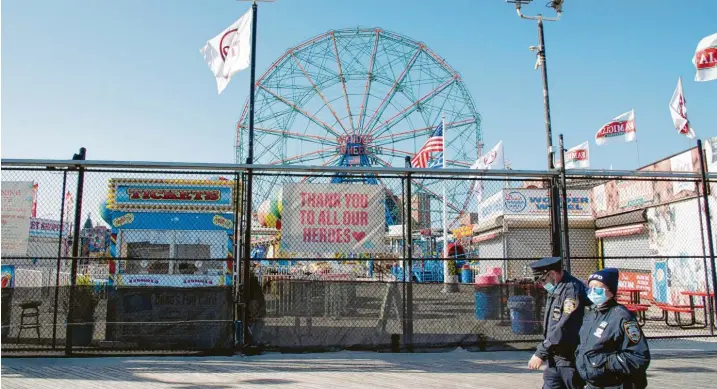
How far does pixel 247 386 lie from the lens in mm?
6410

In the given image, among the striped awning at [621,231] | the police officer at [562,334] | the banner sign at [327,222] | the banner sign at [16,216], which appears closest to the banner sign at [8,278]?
the banner sign at [16,216]

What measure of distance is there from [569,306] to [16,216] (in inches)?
307

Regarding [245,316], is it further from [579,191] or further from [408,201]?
[579,191]

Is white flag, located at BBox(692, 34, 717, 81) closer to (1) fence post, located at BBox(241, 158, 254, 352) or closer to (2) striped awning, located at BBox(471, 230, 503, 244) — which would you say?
(1) fence post, located at BBox(241, 158, 254, 352)

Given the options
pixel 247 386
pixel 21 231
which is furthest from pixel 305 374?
pixel 21 231

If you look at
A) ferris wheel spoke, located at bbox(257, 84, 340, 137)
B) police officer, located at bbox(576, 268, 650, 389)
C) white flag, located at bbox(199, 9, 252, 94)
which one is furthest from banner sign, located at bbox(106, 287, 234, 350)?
ferris wheel spoke, located at bbox(257, 84, 340, 137)

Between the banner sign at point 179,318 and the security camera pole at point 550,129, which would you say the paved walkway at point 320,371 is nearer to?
the banner sign at point 179,318

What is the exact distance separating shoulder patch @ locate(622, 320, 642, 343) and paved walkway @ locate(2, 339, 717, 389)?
10.5 feet

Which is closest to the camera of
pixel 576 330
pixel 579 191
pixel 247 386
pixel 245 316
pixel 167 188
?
pixel 576 330

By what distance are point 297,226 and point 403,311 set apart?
6.72 feet

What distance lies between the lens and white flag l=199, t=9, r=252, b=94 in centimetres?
945

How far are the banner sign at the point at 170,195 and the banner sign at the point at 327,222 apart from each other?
2953 millimetres

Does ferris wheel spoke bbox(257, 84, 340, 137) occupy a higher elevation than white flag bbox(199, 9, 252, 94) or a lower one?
higher

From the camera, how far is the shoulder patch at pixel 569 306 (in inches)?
178
